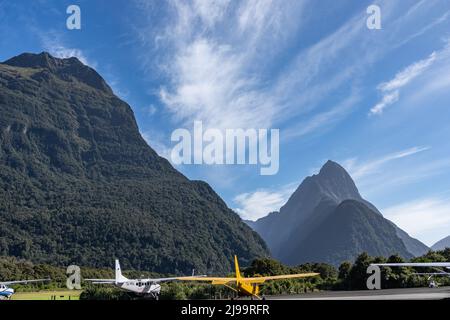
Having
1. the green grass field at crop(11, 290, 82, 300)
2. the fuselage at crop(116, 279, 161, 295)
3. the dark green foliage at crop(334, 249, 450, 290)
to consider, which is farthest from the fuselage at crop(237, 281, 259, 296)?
the dark green foliage at crop(334, 249, 450, 290)

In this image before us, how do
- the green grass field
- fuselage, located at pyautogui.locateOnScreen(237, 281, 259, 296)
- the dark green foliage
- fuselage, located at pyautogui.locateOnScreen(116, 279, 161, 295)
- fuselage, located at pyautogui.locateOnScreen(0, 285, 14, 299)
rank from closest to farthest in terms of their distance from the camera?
1. fuselage, located at pyautogui.locateOnScreen(237, 281, 259, 296)
2. the green grass field
3. fuselage, located at pyautogui.locateOnScreen(0, 285, 14, 299)
4. fuselage, located at pyautogui.locateOnScreen(116, 279, 161, 295)
5. the dark green foliage

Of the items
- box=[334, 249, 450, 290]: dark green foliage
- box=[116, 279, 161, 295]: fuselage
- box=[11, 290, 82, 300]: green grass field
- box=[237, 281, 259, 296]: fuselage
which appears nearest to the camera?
box=[237, 281, 259, 296]: fuselage

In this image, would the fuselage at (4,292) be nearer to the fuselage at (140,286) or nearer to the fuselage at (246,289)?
the fuselage at (140,286)

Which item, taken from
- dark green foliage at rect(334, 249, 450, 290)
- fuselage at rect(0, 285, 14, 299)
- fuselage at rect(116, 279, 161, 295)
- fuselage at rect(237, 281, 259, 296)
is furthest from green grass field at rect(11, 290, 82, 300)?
dark green foliage at rect(334, 249, 450, 290)

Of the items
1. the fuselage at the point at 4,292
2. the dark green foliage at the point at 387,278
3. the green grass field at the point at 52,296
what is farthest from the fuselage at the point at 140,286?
the dark green foliage at the point at 387,278

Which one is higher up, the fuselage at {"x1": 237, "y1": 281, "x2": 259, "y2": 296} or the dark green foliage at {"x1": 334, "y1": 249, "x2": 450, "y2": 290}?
the fuselage at {"x1": 237, "y1": 281, "x2": 259, "y2": 296}

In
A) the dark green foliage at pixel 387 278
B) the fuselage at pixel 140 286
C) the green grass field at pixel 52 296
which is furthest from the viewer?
the dark green foliage at pixel 387 278

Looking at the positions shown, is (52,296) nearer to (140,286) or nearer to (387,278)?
(140,286)

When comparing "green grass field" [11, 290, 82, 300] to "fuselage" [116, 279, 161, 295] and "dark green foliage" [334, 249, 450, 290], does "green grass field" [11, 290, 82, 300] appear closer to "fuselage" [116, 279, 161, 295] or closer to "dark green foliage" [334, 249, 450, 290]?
"fuselage" [116, 279, 161, 295]

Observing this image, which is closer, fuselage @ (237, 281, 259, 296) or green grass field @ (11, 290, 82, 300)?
fuselage @ (237, 281, 259, 296)
